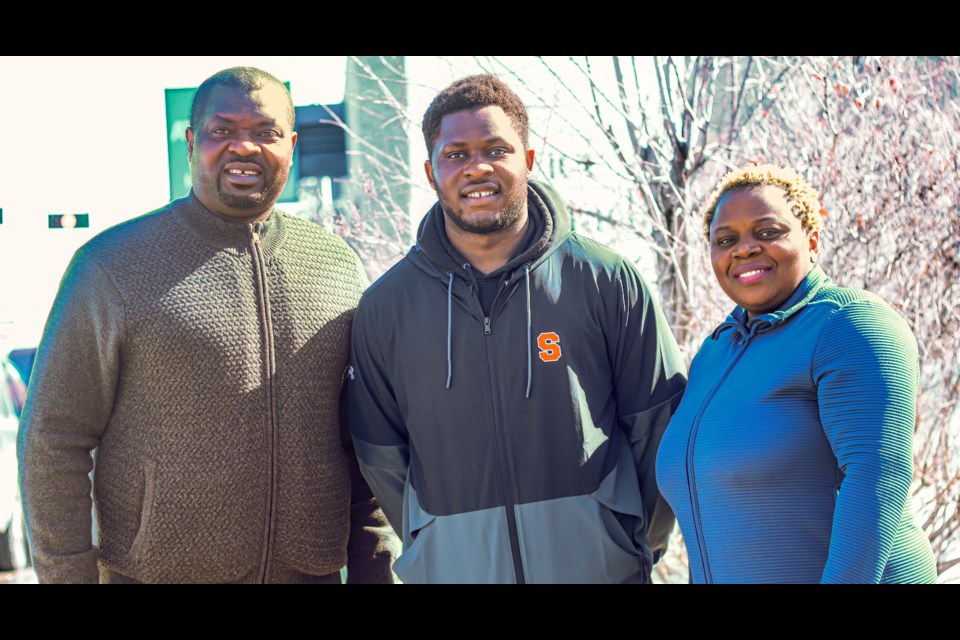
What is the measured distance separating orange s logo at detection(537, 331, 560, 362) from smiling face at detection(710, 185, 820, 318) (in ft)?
2.09

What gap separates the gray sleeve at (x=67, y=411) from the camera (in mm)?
2938

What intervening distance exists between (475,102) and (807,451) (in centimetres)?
167

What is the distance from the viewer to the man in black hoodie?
10.3 ft

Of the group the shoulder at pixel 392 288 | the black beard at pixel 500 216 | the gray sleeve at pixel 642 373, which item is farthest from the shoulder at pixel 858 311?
the shoulder at pixel 392 288

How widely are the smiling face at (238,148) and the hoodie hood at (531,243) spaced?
59cm

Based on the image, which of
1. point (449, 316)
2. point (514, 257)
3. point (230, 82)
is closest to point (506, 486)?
point (449, 316)

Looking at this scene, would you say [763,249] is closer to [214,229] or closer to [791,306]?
[791,306]

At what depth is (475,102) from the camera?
3.29 metres

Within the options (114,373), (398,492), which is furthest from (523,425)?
(114,373)

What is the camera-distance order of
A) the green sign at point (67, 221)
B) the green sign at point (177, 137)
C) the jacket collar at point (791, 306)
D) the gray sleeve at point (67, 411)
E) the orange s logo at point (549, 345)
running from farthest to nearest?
the green sign at point (67, 221) < the green sign at point (177, 137) < the orange s logo at point (549, 345) < the gray sleeve at point (67, 411) < the jacket collar at point (791, 306)

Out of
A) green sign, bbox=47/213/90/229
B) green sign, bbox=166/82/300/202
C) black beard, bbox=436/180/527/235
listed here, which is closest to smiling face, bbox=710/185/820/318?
black beard, bbox=436/180/527/235

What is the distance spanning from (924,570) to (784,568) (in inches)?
14.0

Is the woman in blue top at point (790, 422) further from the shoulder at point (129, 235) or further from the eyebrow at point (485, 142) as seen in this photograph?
the shoulder at point (129, 235)
